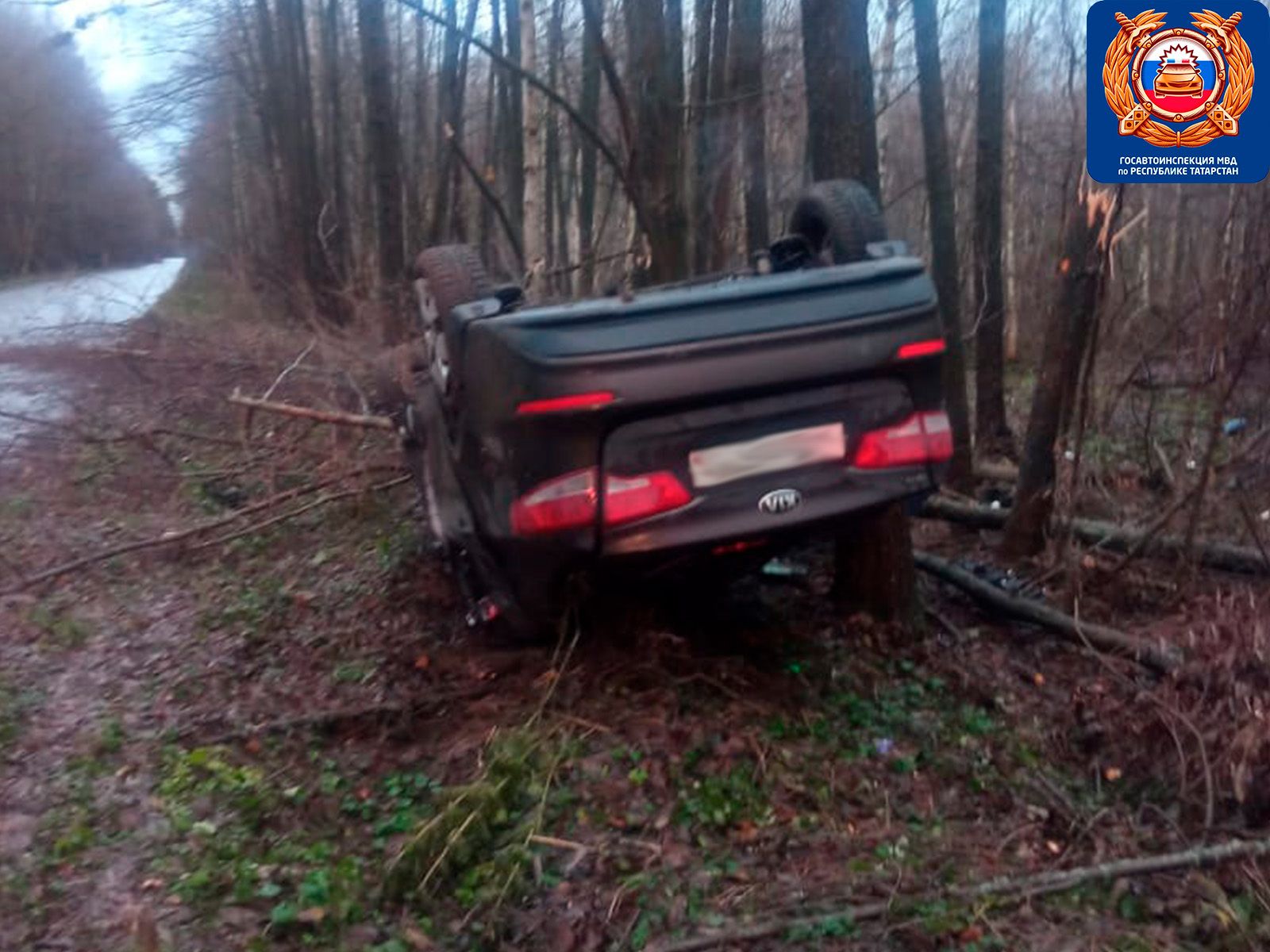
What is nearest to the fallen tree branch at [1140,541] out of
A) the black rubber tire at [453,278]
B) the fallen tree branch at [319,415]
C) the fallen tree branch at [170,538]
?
the fallen tree branch at [319,415]

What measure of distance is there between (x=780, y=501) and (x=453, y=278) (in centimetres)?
187

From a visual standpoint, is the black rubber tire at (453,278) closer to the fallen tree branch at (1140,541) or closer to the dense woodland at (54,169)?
the fallen tree branch at (1140,541)

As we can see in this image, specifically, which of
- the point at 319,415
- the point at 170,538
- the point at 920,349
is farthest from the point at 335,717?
the point at 319,415

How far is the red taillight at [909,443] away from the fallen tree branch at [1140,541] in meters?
2.60

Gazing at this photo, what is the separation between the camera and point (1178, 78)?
7.21 metres

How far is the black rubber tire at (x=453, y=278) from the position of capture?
240 inches

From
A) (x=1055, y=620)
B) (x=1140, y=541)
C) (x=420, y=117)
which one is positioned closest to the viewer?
(x=1055, y=620)

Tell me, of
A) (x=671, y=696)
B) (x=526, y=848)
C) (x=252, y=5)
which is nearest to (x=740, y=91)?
(x=671, y=696)

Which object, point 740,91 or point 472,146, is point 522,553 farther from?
point 472,146

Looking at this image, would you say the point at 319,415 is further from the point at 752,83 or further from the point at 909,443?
the point at 752,83

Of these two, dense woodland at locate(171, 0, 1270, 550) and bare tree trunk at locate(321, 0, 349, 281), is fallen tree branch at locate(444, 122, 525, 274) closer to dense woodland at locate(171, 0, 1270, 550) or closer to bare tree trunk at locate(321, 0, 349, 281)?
dense woodland at locate(171, 0, 1270, 550)

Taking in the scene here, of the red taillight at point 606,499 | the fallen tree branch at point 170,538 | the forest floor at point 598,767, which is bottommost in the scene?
the forest floor at point 598,767

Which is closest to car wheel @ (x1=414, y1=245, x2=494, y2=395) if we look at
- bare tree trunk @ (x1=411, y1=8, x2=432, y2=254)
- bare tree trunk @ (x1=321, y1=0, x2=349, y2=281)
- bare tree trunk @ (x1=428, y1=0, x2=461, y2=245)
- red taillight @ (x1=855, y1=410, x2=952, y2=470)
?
red taillight @ (x1=855, y1=410, x2=952, y2=470)

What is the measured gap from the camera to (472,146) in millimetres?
36594
